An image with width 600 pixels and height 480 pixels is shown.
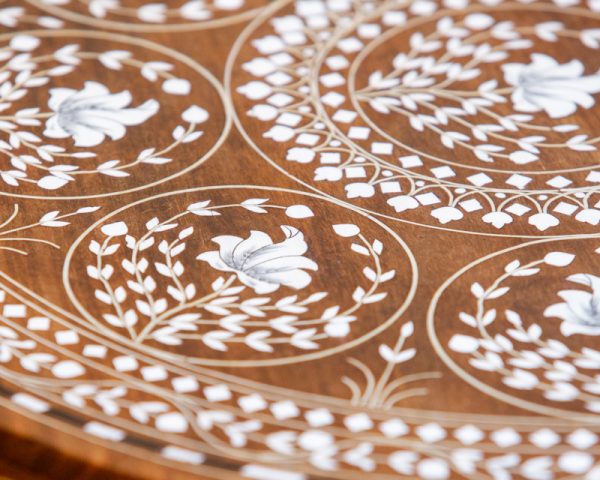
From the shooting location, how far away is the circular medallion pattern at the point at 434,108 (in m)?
1.36

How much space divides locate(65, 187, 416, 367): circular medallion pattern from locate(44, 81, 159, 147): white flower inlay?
17 centimetres

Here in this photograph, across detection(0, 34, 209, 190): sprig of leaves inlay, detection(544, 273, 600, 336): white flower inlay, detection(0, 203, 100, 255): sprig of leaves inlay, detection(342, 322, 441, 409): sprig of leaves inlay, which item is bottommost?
detection(342, 322, 441, 409): sprig of leaves inlay

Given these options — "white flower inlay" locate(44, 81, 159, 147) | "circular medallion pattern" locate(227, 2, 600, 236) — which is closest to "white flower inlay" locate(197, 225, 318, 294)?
"circular medallion pattern" locate(227, 2, 600, 236)

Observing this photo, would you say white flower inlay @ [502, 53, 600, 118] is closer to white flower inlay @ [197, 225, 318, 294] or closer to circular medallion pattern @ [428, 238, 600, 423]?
circular medallion pattern @ [428, 238, 600, 423]

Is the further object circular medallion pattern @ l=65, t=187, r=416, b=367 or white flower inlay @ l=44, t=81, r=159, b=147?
white flower inlay @ l=44, t=81, r=159, b=147

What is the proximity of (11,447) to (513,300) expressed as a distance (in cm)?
58

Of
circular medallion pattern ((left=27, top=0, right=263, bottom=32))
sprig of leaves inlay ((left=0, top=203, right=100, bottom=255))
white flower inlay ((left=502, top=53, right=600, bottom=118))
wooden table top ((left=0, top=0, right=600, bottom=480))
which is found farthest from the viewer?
circular medallion pattern ((left=27, top=0, right=263, bottom=32))

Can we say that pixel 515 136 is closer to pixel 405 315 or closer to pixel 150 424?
pixel 405 315

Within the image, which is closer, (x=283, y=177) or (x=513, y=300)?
(x=513, y=300)

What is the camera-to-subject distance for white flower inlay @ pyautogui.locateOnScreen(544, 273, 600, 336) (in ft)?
3.87

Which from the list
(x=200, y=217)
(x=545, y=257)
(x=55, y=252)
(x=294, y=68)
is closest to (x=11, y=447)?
(x=55, y=252)

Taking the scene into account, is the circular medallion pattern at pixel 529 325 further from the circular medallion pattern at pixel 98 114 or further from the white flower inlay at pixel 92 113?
the white flower inlay at pixel 92 113

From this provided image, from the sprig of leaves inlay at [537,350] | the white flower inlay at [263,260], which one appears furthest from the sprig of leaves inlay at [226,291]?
the sprig of leaves inlay at [537,350]

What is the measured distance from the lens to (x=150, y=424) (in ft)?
3.39
